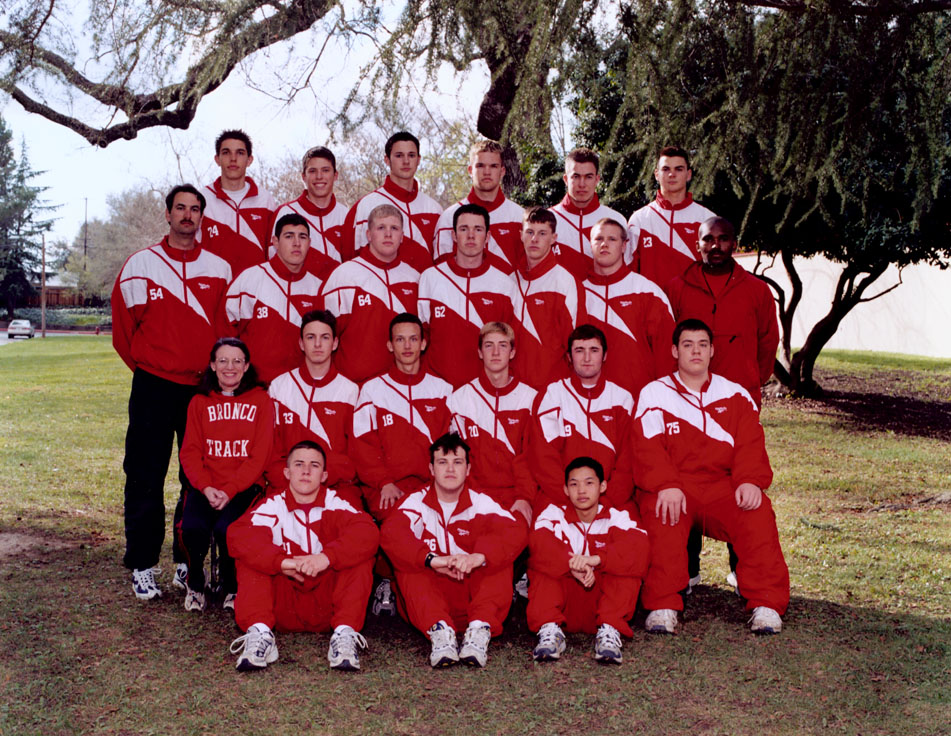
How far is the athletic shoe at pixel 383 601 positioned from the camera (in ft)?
16.8

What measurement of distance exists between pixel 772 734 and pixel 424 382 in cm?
263

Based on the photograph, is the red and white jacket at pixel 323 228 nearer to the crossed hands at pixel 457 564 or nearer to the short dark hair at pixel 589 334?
the short dark hair at pixel 589 334

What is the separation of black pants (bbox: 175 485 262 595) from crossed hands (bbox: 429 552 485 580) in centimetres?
116

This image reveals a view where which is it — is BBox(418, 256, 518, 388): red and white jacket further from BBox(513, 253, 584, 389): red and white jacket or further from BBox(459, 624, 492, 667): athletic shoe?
BBox(459, 624, 492, 667): athletic shoe

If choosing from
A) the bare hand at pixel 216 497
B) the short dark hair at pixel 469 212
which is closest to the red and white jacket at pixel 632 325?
the short dark hair at pixel 469 212

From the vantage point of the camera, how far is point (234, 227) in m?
5.96

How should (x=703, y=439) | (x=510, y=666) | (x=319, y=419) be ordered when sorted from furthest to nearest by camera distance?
(x=319, y=419)
(x=703, y=439)
(x=510, y=666)

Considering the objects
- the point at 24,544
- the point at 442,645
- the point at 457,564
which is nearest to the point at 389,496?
the point at 457,564

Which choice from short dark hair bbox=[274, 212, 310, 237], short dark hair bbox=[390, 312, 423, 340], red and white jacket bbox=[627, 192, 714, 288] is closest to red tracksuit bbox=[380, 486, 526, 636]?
short dark hair bbox=[390, 312, 423, 340]

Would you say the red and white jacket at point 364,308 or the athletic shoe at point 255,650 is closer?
the athletic shoe at point 255,650

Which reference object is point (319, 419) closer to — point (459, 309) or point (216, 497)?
point (216, 497)

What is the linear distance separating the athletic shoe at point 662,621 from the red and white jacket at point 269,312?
251cm

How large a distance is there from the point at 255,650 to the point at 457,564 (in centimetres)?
99

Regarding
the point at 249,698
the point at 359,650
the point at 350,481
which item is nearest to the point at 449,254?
the point at 350,481
